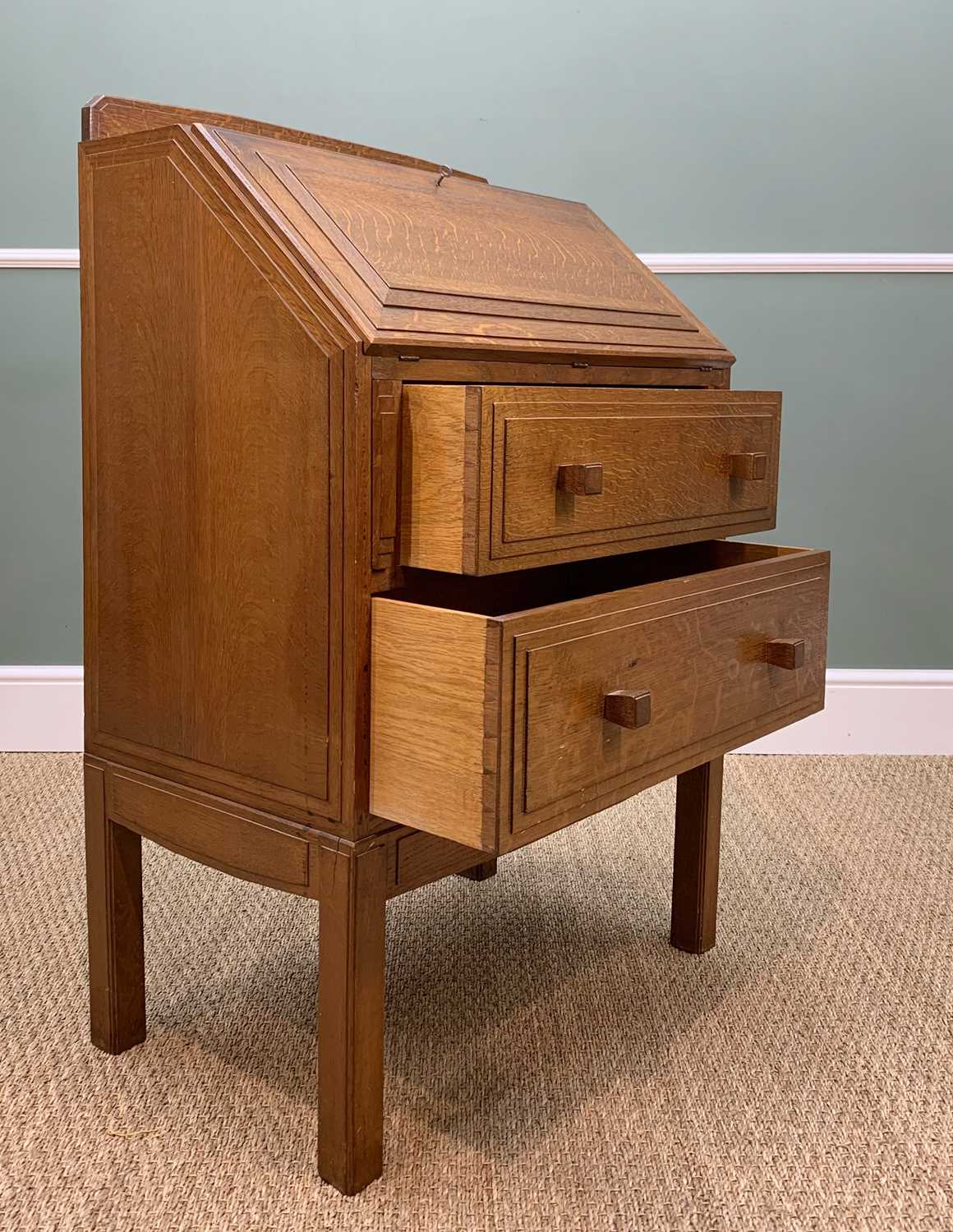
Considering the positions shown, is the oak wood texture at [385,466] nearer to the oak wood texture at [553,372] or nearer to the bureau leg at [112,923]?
the oak wood texture at [553,372]

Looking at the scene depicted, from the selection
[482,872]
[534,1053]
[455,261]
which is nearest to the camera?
[455,261]

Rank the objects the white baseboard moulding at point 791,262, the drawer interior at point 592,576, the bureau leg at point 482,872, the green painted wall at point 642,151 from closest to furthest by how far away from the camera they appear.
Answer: the drawer interior at point 592,576, the bureau leg at point 482,872, the green painted wall at point 642,151, the white baseboard moulding at point 791,262

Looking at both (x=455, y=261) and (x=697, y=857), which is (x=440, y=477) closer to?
(x=455, y=261)

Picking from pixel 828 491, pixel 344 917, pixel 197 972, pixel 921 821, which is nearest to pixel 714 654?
pixel 344 917

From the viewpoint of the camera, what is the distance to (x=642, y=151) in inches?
92.4

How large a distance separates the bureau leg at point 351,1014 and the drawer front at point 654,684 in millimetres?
186

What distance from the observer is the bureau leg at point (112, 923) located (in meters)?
1.33

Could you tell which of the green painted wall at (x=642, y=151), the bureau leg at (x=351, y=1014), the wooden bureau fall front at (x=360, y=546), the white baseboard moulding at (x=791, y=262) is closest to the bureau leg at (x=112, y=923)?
the wooden bureau fall front at (x=360, y=546)

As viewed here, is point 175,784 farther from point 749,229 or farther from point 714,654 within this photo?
point 749,229

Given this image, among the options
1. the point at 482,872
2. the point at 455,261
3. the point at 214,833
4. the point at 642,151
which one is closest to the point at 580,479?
the point at 455,261

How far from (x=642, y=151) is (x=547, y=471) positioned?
151 centimetres

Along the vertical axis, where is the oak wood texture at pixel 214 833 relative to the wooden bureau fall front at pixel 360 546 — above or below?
below

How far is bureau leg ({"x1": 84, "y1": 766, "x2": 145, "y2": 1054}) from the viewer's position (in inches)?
52.4

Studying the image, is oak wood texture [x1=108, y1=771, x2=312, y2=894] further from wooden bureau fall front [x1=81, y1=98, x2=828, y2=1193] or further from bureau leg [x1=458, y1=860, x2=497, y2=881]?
bureau leg [x1=458, y1=860, x2=497, y2=881]
